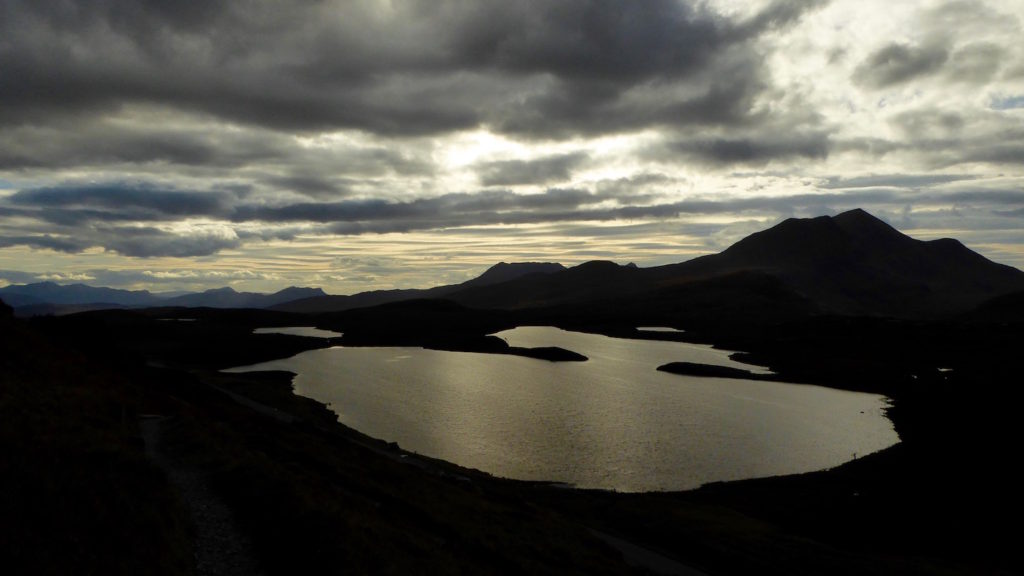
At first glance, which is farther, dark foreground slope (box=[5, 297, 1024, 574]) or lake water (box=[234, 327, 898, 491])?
lake water (box=[234, 327, 898, 491])

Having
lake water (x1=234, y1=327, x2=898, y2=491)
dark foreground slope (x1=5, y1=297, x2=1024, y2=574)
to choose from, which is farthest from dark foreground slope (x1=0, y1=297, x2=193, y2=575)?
lake water (x1=234, y1=327, x2=898, y2=491)

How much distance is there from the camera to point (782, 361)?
191875 millimetres

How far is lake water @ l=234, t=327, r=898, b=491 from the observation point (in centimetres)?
7756

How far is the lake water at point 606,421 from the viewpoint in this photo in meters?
77.6

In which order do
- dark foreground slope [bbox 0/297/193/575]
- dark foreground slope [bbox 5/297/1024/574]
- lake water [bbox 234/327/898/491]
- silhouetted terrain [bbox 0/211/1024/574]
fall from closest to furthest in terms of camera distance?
dark foreground slope [bbox 0/297/193/575] → silhouetted terrain [bbox 0/211/1024/574] → dark foreground slope [bbox 5/297/1024/574] → lake water [bbox 234/327/898/491]

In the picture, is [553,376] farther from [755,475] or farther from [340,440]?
[340,440]

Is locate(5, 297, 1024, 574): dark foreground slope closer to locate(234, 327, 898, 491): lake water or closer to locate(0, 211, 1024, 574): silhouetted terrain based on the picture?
locate(0, 211, 1024, 574): silhouetted terrain

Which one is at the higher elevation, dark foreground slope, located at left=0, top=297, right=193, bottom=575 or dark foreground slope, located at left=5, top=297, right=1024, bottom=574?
dark foreground slope, located at left=0, top=297, right=193, bottom=575

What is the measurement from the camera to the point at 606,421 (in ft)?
326

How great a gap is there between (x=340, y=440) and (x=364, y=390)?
220ft

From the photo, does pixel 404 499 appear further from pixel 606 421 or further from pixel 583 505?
pixel 606 421

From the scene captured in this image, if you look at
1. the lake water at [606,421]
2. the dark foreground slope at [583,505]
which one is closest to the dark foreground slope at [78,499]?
the dark foreground slope at [583,505]

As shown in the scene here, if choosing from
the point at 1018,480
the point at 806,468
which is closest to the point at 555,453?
the point at 806,468

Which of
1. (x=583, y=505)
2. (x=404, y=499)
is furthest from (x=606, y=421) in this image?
(x=404, y=499)
